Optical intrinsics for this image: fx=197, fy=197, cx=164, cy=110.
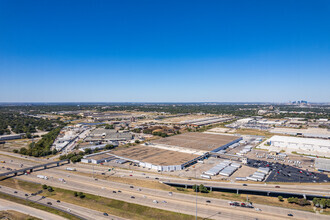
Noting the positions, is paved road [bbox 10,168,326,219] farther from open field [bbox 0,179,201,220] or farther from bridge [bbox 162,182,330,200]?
bridge [bbox 162,182,330,200]

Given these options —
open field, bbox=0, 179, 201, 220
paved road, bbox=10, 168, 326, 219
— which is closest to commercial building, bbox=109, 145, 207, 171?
paved road, bbox=10, 168, 326, 219

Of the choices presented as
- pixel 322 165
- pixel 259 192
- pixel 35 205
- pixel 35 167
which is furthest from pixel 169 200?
pixel 322 165

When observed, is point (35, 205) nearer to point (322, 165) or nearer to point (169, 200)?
point (169, 200)

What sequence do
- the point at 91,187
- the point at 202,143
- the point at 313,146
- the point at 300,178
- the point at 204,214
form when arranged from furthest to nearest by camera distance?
1. the point at 202,143
2. the point at 313,146
3. the point at 300,178
4. the point at 91,187
5. the point at 204,214

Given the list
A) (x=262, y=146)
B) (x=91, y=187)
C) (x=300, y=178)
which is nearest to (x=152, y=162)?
(x=91, y=187)

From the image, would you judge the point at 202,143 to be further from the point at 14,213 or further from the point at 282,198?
the point at 14,213

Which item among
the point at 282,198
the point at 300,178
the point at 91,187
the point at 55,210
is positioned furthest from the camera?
the point at 300,178
